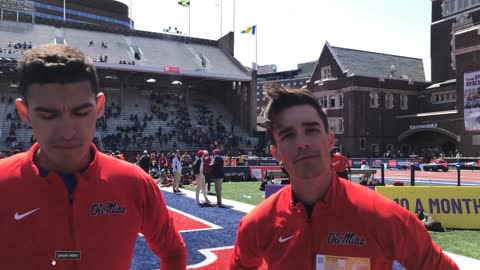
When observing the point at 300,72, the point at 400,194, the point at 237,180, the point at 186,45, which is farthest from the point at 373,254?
the point at 300,72

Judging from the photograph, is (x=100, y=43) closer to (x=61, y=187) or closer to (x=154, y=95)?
(x=154, y=95)

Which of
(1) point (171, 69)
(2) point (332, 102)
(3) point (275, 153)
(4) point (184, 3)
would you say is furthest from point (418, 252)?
(4) point (184, 3)

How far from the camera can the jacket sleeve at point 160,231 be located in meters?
2.31

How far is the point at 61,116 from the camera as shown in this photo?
1.96 metres

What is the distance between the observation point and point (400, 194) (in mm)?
10258

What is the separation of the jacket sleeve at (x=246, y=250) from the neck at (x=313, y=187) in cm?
31

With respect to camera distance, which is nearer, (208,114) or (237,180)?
(237,180)

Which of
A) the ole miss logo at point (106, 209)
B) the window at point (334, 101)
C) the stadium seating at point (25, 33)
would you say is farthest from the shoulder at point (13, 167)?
the window at point (334, 101)

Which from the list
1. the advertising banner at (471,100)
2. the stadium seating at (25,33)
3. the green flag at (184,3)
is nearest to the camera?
the advertising banner at (471,100)

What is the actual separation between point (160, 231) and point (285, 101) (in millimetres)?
957

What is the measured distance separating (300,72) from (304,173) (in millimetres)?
119592

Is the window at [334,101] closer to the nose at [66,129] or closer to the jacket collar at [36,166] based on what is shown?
the jacket collar at [36,166]

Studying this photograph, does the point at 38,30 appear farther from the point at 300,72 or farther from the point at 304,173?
the point at 300,72

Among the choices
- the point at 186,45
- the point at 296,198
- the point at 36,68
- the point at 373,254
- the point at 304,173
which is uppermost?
the point at 186,45
